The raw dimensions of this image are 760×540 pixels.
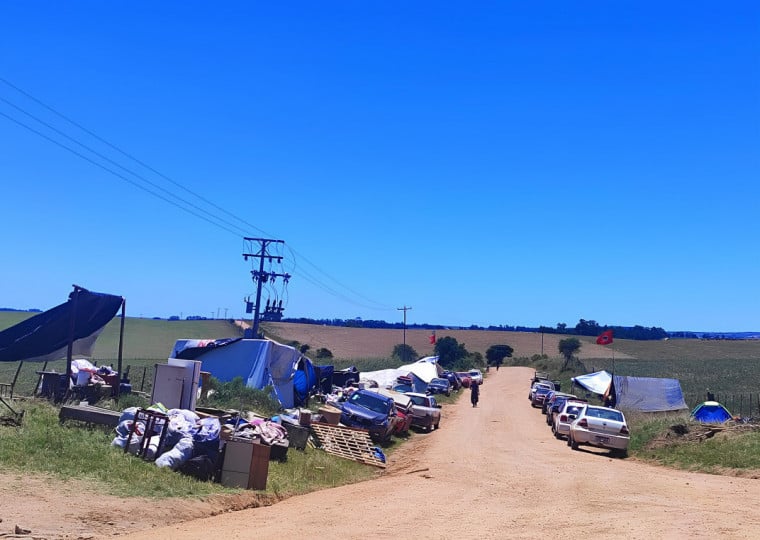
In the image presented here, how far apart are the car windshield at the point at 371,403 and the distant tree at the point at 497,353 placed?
87133 mm

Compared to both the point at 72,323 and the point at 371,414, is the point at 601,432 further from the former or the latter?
the point at 72,323

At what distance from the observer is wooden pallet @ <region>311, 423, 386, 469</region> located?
19.6 meters

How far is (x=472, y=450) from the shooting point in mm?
23312

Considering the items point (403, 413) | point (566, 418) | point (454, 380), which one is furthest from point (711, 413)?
point (454, 380)

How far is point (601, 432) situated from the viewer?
24.0 metres

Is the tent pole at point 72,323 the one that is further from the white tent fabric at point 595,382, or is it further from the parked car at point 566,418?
the white tent fabric at point 595,382

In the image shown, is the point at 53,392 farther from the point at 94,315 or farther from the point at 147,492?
the point at 147,492

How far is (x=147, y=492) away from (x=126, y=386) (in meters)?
10.9

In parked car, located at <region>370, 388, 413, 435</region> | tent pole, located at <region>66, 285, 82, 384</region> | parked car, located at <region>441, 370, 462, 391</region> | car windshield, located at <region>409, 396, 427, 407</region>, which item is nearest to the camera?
tent pole, located at <region>66, 285, 82, 384</region>

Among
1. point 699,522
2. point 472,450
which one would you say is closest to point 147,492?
point 699,522

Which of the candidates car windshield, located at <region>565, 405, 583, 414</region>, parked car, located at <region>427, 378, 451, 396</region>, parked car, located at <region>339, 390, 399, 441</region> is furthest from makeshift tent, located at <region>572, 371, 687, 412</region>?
parked car, located at <region>427, 378, 451, 396</region>

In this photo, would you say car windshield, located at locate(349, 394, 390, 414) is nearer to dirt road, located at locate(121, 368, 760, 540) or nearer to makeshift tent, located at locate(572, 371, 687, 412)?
dirt road, located at locate(121, 368, 760, 540)

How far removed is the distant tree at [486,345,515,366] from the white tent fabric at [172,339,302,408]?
277 feet

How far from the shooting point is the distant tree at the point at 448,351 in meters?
104
